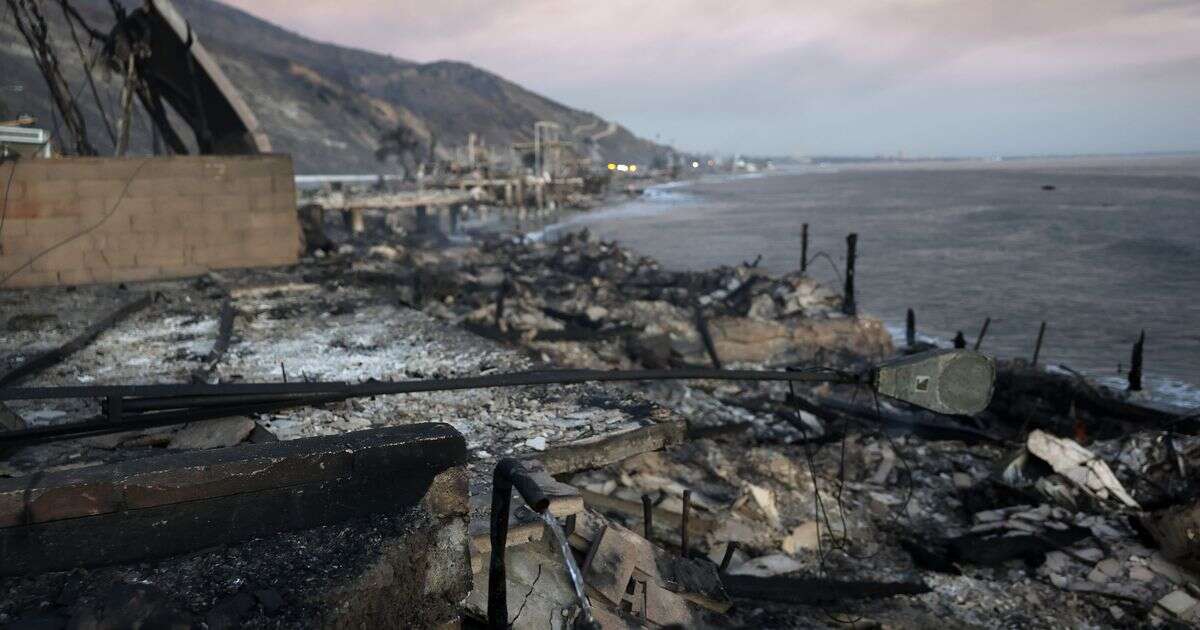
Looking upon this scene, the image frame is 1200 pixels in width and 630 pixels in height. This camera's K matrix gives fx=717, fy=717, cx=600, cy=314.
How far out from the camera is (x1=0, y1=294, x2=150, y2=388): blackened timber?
580 centimetres

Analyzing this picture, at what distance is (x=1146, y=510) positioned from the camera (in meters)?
→ 7.32

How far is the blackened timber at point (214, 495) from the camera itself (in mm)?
2574

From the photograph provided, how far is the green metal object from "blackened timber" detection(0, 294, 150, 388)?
639cm

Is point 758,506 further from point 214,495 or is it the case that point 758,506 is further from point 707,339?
point 707,339

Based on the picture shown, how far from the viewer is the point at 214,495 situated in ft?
9.16

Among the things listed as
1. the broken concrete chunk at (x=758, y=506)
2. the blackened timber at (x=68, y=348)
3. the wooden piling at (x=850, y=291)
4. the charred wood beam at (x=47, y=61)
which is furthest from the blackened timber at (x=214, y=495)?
the wooden piling at (x=850, y=291)

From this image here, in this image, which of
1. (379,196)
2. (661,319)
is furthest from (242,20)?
(661,319)

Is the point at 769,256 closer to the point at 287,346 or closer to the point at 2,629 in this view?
the point at 287,346

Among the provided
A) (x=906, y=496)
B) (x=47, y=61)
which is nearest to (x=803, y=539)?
(x=906, y=496)

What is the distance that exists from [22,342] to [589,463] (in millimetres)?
5898

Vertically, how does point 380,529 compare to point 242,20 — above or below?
below

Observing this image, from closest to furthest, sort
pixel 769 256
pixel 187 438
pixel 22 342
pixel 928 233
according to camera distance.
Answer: pixel 187 438
pixel 22 342
pixel 769 256
pixel 928 233

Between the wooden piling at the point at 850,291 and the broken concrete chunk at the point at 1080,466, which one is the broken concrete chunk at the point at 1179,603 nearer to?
the broken concrete chunk at the point at 1080,466

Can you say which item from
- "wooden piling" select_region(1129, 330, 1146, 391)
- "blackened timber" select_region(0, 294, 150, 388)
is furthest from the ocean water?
"blackened timber" select_region(0, 294, 150, 388)
